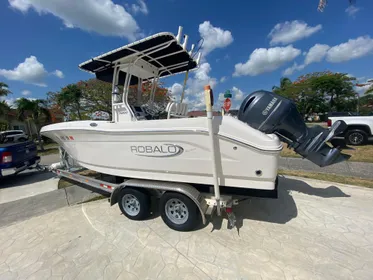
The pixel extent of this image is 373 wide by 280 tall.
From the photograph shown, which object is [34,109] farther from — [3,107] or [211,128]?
[211,128]

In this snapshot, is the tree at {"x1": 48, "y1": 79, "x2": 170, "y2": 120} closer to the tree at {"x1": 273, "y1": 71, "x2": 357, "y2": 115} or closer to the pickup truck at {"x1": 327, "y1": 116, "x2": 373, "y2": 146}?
the pickup truck at {"x1": 327, "y1": 116, "x2": 373, "y2": 146}

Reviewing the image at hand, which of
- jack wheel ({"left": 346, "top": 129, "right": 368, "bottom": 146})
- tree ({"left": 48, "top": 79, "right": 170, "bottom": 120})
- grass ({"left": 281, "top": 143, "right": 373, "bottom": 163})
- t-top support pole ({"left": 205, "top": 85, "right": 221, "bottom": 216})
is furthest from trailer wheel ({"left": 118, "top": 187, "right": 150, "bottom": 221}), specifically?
tree ({"left": 48, "top": 79, "right": 170, "bottom": 120})

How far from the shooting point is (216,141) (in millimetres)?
2521

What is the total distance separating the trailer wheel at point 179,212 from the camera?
2803 millimetres

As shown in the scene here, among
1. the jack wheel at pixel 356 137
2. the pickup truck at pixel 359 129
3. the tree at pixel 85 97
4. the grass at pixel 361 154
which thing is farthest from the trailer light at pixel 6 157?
the jack wheel at pixel 356 137

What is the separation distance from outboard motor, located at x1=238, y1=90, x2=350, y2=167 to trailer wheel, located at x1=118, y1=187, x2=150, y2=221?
6.97 feet

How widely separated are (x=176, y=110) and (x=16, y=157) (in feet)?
16.5

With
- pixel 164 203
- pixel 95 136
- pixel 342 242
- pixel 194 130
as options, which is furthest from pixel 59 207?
pixel 342 242

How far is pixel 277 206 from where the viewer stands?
3551mm

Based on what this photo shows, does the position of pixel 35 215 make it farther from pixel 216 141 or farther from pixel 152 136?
pixel 216 141

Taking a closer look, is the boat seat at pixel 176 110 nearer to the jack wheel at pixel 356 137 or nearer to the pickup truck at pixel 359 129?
the pickup truck at pixel 359 129

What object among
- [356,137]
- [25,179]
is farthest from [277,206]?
[356,137]

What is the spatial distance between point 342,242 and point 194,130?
2528 mm

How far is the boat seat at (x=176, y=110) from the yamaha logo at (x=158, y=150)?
69cm
